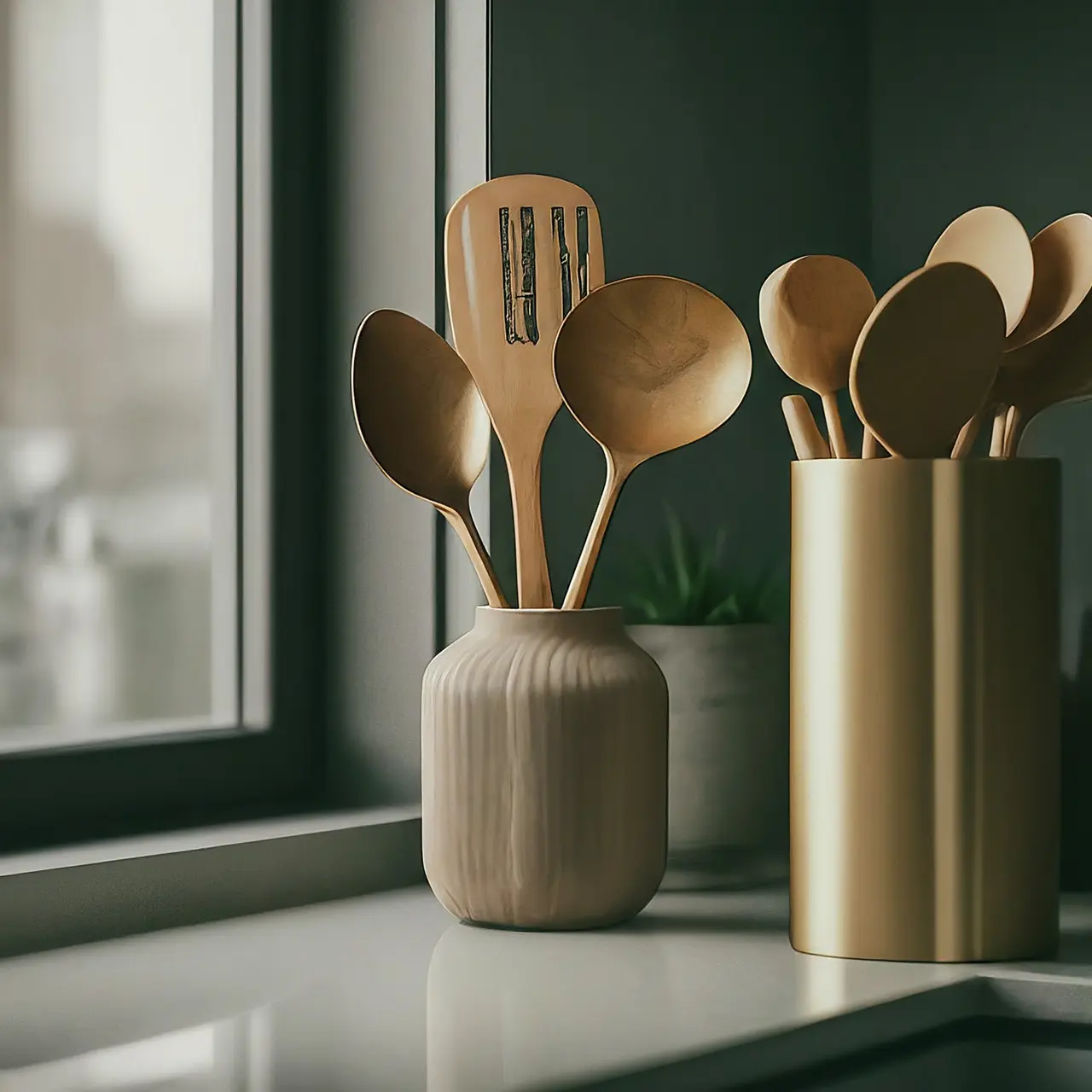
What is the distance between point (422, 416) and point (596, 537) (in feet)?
0.39

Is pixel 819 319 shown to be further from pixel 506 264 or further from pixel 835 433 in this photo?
pixel 506 264

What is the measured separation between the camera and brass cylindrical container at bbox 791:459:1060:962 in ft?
2.78

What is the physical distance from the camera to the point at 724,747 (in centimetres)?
107

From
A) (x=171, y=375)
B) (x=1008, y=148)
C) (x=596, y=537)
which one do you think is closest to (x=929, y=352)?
(x=596, y=537)

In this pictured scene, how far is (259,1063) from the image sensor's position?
0.69 metres

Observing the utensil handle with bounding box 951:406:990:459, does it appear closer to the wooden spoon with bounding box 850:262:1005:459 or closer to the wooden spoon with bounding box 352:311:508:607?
the wooden spoon with bounding box 850:262:1005:459

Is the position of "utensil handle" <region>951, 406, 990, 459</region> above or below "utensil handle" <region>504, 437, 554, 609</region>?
above

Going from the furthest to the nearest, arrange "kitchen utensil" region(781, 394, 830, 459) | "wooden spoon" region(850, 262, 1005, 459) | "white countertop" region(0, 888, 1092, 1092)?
"kitchen utensil" region(781, 394, 830, 459) → "wooden spoon" region(850, 262, 1005, 459) → "white countertop" region(0, 888, 1092, 1092)

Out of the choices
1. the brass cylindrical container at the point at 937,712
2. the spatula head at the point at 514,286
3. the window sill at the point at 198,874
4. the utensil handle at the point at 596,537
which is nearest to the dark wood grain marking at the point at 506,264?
the spatula head at the point at 514,286

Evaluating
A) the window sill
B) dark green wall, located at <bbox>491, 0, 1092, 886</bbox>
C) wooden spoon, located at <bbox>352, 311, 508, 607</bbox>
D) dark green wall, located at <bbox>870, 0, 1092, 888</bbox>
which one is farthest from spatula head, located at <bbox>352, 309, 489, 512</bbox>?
dark green wall, located at <bbox>870, 0, 1092, 888</bbox>

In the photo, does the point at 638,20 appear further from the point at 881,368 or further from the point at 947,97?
the point at 881,368

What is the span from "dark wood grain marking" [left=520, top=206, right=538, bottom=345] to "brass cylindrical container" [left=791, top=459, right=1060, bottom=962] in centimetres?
21

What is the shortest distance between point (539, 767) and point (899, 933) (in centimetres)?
20

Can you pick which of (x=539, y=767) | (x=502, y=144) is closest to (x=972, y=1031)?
(x=539, y=767)
